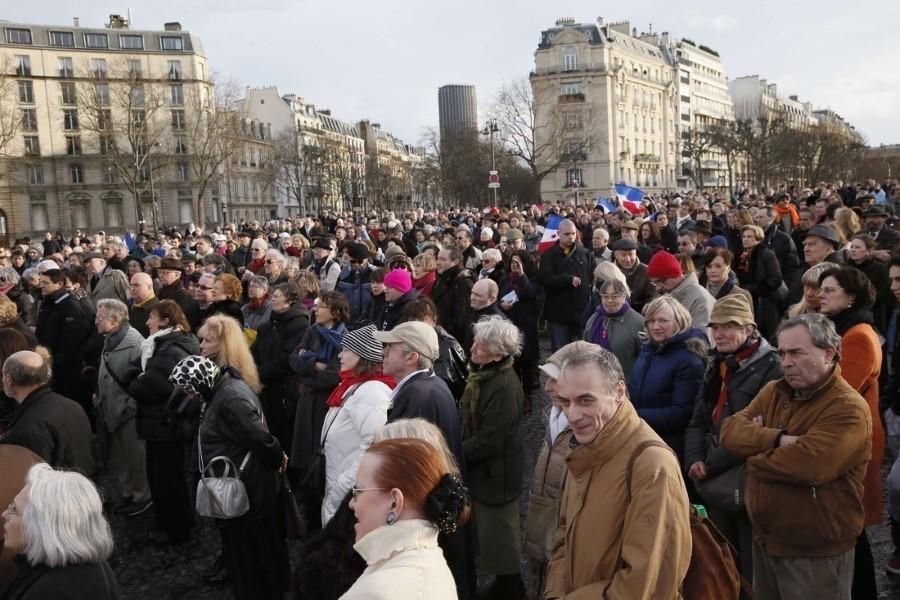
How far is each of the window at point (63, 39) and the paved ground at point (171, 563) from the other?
8323 cm

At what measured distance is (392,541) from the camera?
7.52ft

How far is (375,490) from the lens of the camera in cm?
239

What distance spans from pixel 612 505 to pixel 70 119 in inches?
3374

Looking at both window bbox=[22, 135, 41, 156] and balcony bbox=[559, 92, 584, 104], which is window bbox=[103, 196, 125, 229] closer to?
window bbox=[22, 135, 41, 156]

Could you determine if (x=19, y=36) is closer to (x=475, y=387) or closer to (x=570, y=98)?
(x=570, y=98)

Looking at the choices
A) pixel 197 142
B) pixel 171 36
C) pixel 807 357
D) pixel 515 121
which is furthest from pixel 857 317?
pixel 171 36

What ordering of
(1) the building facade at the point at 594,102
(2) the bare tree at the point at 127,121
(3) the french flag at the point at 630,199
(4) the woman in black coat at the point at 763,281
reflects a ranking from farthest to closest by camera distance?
(1) the building facade at the point at 594,102 < (2) the bare tree at the point at 127,121 < (3) the french flag at the point at 630,199 < (4) the woman in black coat at the point at 763,281

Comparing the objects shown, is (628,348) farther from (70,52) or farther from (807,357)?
(70,52)

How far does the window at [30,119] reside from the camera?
7406 centimetres

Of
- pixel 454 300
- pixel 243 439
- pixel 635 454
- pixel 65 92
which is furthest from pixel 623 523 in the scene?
pixel 65 92

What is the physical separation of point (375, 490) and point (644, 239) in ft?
36.1

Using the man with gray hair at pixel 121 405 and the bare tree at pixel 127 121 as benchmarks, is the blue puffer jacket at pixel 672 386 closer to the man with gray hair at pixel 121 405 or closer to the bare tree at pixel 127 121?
the man with gray hair at pixel 121 405

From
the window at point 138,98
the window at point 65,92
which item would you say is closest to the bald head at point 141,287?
the window at point 138,98

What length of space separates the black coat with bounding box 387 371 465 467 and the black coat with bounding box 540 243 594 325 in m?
5.31
